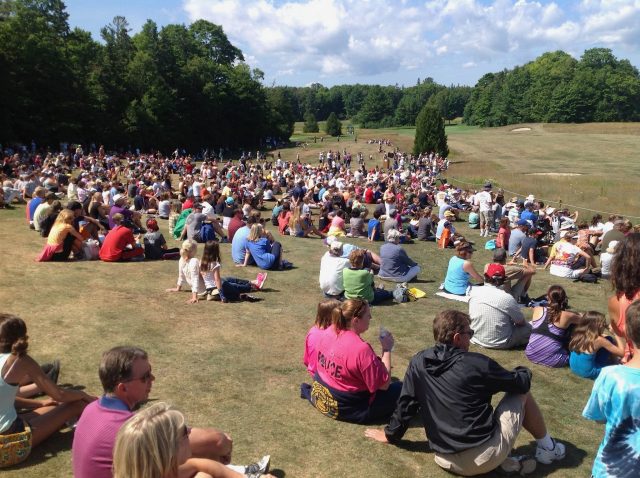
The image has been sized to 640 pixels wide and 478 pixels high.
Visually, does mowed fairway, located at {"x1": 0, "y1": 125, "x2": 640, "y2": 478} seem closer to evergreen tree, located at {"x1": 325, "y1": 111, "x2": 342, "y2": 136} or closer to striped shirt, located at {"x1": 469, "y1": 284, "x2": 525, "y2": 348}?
striped shirt, located at {"x1": 469, "y1": 284, "x2": 525, "y2": 348}

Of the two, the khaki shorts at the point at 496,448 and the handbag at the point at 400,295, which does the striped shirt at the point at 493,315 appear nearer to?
the handbag at the point at 400,295

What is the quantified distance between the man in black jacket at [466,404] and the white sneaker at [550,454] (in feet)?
0.71

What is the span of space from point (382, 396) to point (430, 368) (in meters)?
1.14

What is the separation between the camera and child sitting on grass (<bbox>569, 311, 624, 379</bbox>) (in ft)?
22.6

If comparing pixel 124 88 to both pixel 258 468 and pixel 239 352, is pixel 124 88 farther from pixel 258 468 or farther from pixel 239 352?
pixel 258 468

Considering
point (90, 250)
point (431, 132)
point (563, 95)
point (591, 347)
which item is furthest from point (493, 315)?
point (563, 95)

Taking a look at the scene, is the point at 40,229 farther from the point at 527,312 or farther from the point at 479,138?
the point at 479,138

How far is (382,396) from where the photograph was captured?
5.83 m

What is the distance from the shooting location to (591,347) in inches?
277

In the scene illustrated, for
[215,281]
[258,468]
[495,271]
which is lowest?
[258,468]

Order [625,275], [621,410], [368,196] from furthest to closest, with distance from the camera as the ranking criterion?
[368,196], [625,275], [621,410]

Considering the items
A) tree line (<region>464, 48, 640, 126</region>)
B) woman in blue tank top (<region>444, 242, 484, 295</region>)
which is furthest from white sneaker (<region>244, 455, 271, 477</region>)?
tree line (<region>464, 48, 640, 126</region>)

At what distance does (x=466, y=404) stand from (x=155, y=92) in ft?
206

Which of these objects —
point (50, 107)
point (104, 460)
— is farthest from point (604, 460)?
point (50, 107)
